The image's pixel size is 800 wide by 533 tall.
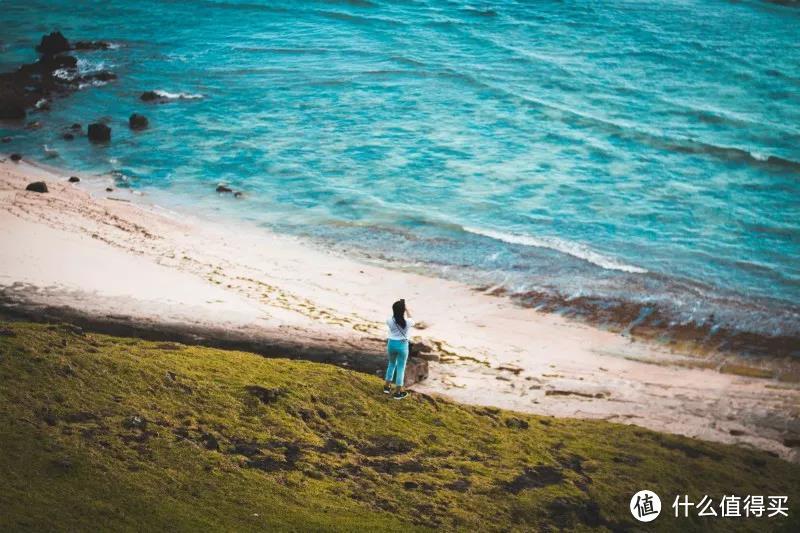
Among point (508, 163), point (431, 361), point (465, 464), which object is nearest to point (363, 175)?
point (508, 163)

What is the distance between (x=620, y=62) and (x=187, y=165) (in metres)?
26.3

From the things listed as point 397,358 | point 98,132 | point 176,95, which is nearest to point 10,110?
point 98,132

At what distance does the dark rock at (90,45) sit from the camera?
53.7 meters

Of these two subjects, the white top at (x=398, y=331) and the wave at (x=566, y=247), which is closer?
the white top at (x=398, y=331)

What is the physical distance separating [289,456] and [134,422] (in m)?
2.34

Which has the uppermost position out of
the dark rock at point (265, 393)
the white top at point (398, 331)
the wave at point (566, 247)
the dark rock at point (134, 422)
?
the white top at point (398, 331)

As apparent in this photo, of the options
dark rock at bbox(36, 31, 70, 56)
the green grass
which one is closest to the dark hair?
the green grass

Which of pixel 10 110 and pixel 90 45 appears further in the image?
pixel 90 45

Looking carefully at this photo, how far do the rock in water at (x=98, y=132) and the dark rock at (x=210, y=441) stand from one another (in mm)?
28912

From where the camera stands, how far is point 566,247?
29312 mm

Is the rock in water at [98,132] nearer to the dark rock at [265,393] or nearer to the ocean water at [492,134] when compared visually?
the ocean water at [492,134]

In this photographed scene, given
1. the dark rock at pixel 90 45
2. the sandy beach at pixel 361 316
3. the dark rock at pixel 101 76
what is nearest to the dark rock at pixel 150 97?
the dark rock at pixel 101 76

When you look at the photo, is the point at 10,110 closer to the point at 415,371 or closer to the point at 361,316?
the point at 361,316

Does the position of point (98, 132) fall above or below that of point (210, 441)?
below
